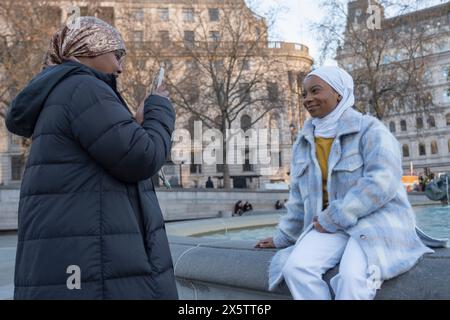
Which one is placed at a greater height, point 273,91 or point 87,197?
point 273,91

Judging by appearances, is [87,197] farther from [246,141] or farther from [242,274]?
[246,141]

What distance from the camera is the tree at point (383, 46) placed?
23.5 metres

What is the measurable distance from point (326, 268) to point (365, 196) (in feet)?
1.41

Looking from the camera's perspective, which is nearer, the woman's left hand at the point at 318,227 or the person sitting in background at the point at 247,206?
the woman's left hand at the point at 318,227

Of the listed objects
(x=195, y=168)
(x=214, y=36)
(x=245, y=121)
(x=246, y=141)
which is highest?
(x=214, y=36)

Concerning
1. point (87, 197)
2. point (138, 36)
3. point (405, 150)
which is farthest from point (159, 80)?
point (405, 150)

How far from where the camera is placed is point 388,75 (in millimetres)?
24891

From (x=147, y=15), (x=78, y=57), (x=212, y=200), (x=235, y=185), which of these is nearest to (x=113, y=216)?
(x=78, y=57)

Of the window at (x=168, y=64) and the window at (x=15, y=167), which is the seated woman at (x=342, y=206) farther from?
the window at (x=15, y=167)

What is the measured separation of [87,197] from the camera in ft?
5.87

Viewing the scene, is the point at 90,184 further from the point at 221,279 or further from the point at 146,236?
the point at 221,279

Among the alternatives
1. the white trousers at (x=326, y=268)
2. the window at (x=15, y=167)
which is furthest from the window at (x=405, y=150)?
the white trousers at (x=326, y=268)

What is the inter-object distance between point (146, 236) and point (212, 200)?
21966 millimetres

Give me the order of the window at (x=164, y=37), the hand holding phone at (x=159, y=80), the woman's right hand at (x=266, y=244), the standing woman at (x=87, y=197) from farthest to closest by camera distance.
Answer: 1. the window at (x=164, y=37)
2. the woman's right hand at (x=266, y=244)
3. the hand holding phone at (x=159, y=80)
4. the standing woman at (x=87, y=197)
